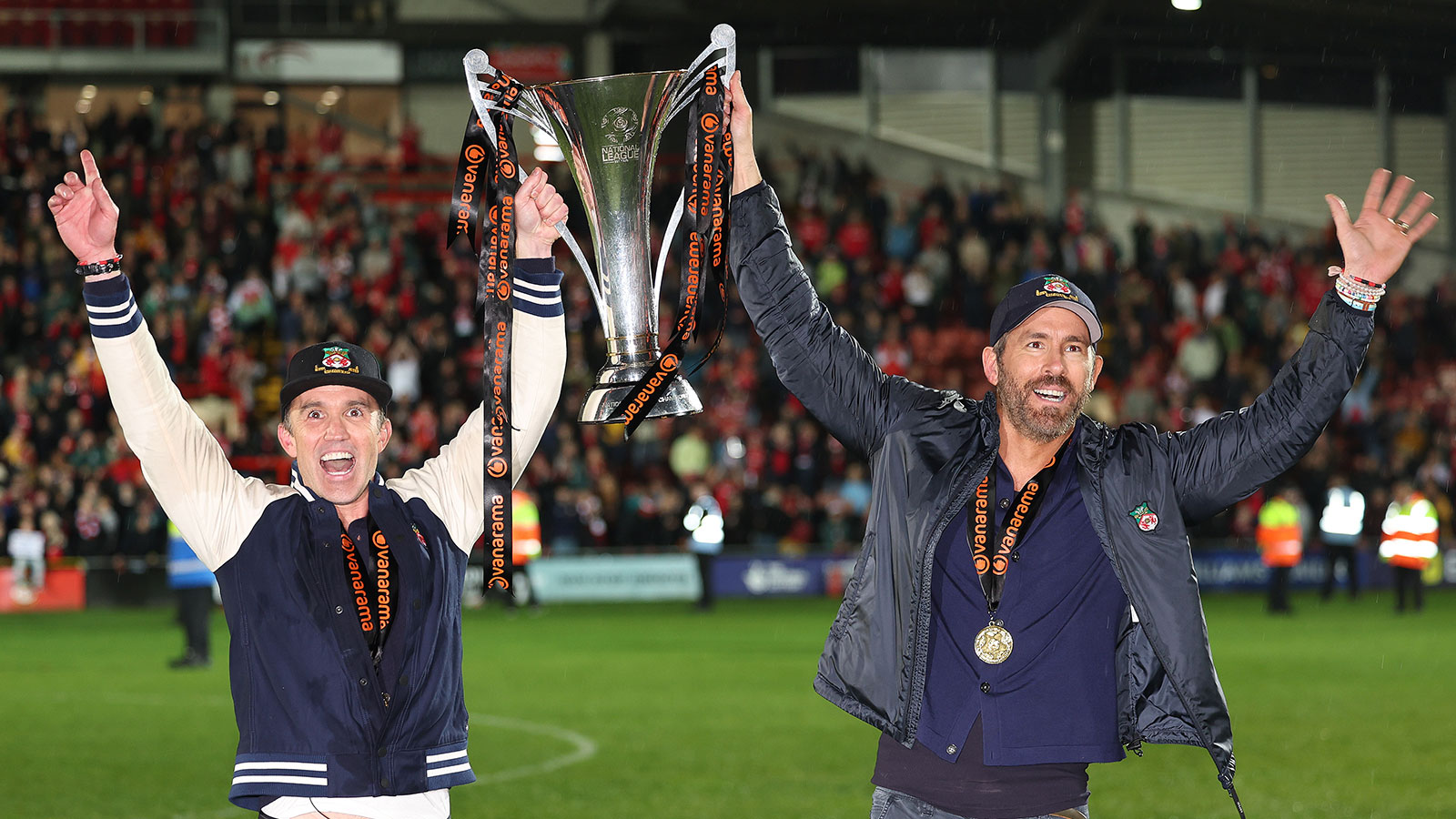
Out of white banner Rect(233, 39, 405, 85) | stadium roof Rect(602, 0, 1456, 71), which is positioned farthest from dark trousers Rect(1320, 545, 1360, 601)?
white banner Rect(233, 39, 405, 85)

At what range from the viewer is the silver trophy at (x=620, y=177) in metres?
4.21

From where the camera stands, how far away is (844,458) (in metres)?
25.9

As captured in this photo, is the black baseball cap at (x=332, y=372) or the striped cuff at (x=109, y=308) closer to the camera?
the striped cuff at (x=109, y=308)

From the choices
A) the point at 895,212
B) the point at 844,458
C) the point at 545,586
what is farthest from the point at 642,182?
the point at 895,212

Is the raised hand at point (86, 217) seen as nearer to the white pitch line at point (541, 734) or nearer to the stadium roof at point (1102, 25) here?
the white pitch line at point (541, 734)

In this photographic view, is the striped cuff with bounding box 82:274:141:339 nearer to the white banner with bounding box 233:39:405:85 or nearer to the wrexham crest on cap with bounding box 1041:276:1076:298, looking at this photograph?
the wrexham crest on cap with bounding box 1041:276:1076:298

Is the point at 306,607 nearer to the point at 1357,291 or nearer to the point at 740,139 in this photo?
the point at 740,139

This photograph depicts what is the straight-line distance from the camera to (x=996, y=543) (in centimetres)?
419

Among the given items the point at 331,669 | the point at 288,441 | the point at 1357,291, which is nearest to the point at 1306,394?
the point at 1357,291

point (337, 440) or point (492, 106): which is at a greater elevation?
point (492, 106)

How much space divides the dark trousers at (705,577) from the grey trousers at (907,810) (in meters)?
18.3

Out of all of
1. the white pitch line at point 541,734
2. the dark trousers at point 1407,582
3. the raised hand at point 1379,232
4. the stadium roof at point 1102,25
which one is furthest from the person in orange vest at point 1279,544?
the raised hand at point 1379,232

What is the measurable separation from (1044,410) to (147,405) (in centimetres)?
219

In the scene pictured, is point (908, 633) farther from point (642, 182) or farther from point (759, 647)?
point (759, 647)
